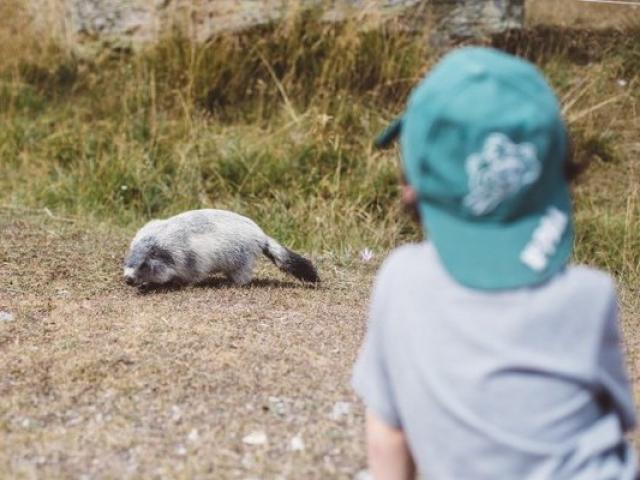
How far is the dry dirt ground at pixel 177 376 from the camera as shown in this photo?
3.01 m

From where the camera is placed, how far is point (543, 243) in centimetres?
196

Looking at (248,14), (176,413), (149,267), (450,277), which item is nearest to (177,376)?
(176,413)

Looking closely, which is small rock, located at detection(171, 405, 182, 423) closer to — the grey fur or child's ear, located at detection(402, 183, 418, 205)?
child's ear, located at detection(402, 183, 418, 205)

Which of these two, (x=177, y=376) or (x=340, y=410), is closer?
(x=340, y=410)

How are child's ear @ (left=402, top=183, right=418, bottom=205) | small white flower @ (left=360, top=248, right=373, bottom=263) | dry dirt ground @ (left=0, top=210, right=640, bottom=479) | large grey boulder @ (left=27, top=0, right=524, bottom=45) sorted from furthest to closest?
large grey boulder @ (left=27, top=0, right=524, bottom=45), small white flower @ (left=360, top=248, right=373, bottom=263), dry dirt ground @ (left=0, top=210, right=640, bottom=479), child's ear @ (left=402, top=183, right=418, bottom=205)

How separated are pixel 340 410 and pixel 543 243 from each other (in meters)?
1.52

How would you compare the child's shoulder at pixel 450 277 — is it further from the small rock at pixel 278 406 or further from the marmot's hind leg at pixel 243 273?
the marmot's hind leg at pixel 243 273

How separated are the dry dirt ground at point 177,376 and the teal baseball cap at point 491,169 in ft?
3.73

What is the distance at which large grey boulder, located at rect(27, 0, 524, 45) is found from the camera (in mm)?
8367

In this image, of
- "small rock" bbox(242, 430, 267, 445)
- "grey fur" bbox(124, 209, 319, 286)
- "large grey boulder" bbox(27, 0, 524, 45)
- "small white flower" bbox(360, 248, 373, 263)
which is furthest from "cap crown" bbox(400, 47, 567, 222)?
"large grey boulder" bbox(27, 0, 524, 45)

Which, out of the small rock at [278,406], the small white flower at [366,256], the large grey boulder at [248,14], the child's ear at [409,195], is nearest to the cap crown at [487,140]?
the child's ear at [409,195]

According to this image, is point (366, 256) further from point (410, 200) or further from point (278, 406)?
point (410, 200)

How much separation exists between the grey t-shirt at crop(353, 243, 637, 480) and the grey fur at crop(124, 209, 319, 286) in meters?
2.99

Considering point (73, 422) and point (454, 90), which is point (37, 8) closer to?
point (73, 422)
